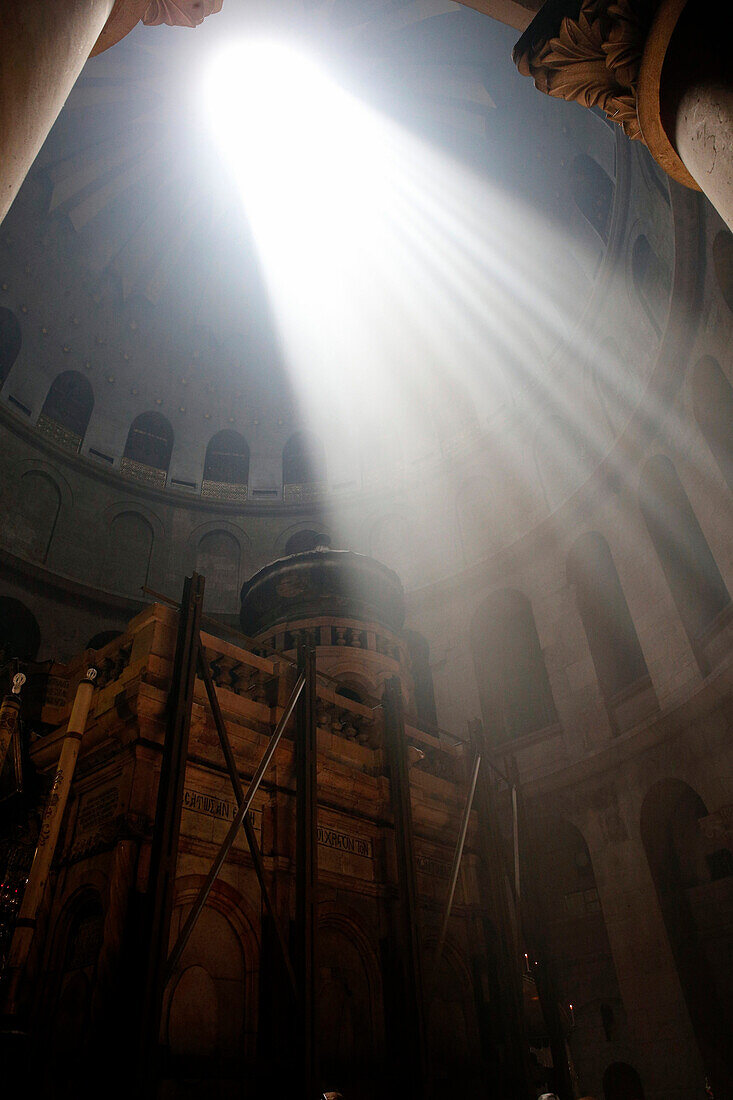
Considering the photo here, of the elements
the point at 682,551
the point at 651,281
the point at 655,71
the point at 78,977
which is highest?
the point at 651,281

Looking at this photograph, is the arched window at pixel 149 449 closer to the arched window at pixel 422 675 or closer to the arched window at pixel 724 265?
the arched window at pixel 422 675

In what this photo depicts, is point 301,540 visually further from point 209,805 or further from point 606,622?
point 209,805

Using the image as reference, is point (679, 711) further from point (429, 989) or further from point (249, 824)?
point (249, 824)

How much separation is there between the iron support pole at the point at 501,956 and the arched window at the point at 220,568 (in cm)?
1194

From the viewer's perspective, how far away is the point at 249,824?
303 inches

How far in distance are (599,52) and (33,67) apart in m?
3.42

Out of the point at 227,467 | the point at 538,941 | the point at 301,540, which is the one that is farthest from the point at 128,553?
the point at 538,941

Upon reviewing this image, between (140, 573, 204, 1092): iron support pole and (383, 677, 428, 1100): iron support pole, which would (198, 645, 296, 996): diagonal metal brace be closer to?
(140, 573, 204, 1092): iron support pole

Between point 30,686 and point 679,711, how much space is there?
1131 cm

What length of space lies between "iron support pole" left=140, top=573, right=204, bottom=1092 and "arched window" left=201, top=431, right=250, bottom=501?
54.8ft

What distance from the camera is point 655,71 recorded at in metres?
3.99

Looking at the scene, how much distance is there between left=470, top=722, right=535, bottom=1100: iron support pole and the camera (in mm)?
9516

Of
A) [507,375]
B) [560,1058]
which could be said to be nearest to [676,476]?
[507,375]

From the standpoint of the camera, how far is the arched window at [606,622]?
1565 centimetres
